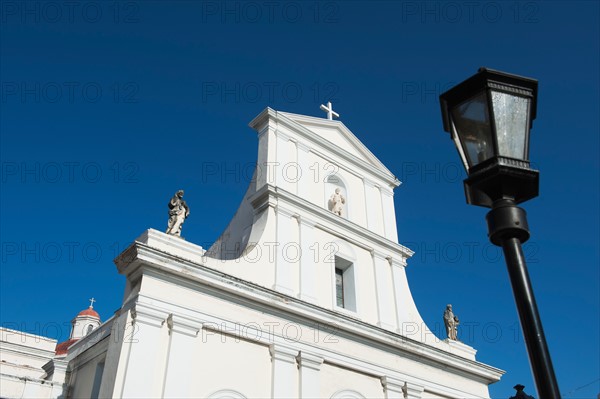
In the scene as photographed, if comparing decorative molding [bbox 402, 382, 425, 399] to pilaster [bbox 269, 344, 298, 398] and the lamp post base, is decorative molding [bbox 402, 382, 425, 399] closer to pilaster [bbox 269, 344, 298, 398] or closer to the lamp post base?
pilaster [bbox 269, 344, 298, 398]

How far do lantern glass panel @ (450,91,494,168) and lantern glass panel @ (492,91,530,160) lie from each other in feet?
0.20

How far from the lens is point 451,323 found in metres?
17.5

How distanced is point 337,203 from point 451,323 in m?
5.38

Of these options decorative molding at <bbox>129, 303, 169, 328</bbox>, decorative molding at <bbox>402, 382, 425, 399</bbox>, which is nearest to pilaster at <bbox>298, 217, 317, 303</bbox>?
decorative molding at <bbox>402, 382, 425, 399</bbox>

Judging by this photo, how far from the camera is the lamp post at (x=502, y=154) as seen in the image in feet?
10.9

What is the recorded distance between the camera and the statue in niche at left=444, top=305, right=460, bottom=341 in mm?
17217

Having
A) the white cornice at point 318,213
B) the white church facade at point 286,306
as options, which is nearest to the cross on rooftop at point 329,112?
the white church facade at point 286,306

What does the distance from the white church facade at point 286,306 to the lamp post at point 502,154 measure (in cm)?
855

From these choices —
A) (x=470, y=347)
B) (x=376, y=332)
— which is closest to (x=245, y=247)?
(x=376, y=332)

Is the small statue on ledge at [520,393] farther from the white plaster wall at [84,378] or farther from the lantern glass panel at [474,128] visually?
the white plaster wall at [84,378]

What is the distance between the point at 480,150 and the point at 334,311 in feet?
34.9

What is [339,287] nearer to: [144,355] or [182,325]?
[182,325]

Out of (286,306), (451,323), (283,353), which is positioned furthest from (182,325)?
(451,323)

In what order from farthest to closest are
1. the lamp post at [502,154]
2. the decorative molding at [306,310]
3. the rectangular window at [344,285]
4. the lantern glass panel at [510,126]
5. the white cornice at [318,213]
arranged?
the rectangular window at [344,285] → the white cornice at [318,213] → the decorative molding at [306,310] → the lantern glass panel at [510,126] → the lamp post at [502,154]
